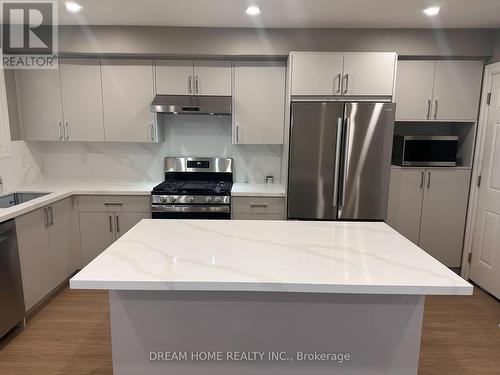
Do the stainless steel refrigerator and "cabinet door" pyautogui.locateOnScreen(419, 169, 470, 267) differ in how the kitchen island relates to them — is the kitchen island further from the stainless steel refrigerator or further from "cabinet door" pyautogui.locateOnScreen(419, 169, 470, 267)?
"cabinet door" pyautogui.locateOnScreen(419, 169, 470, 267)

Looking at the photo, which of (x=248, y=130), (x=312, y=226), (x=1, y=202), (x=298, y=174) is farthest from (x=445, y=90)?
(x=1, y=202)

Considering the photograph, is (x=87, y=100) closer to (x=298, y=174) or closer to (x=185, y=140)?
(x=185, y=140)

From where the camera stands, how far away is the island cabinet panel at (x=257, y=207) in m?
3.40

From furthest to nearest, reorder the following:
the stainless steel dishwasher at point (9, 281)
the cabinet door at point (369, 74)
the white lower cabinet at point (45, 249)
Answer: the cabinet door at point (369, 74) → the white lower cabinet at point (45, 249) → the stainless steel dishwasher at point (9, 281)

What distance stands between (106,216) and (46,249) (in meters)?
0.61

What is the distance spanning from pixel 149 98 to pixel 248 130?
105 cm

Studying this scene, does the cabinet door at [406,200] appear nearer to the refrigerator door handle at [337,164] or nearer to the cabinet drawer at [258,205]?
the refrigerator door handle at [337,164]

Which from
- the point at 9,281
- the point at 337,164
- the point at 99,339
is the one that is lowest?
the point at 99,339

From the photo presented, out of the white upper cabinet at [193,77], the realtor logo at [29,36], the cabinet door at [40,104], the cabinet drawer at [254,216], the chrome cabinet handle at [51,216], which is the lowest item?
the cabinet drawer at [254,216]

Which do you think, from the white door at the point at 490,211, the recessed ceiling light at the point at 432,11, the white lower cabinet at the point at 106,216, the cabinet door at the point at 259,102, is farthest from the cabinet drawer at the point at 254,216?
the recessed ceiling light at the point at 432,11

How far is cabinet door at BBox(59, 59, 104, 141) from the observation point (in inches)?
135

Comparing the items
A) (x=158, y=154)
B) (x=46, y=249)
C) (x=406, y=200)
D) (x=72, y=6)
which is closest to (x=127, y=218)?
(x=46, y=249)

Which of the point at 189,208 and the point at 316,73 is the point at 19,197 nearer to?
the point at 189,208

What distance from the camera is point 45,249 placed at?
296 cm
